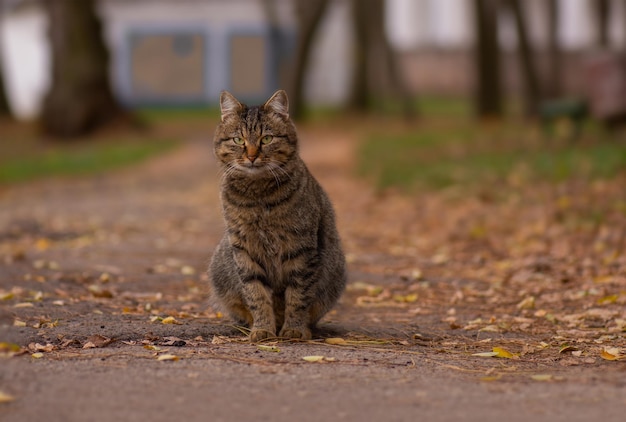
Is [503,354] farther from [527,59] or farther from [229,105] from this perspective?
[527,59]

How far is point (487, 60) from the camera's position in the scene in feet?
86.7

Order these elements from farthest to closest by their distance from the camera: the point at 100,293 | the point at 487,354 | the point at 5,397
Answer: the point at 100,293 → the point at 487,354 → the point at 5,397

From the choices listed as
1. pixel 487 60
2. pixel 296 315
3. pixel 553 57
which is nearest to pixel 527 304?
pixel 296 315

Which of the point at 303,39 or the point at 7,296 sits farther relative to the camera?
the point at 303,39

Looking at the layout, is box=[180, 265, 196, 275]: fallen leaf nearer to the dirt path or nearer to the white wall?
the dirt path

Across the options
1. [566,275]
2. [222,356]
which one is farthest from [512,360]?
[566,275]

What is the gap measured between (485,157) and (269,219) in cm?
1068

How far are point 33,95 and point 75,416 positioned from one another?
39422 mm

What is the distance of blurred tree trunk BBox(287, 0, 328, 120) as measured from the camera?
88.7 feet

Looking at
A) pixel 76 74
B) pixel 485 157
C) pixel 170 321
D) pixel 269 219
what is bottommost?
pixel 485 157

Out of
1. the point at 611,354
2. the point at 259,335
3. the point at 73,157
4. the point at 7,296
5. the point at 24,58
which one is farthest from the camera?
the point at 24,58

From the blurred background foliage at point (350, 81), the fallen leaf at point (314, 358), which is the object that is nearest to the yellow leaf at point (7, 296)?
the fallen leaf at point (314, 358)

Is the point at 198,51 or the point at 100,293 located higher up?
the point at 198,51

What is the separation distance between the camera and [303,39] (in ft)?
90.4
